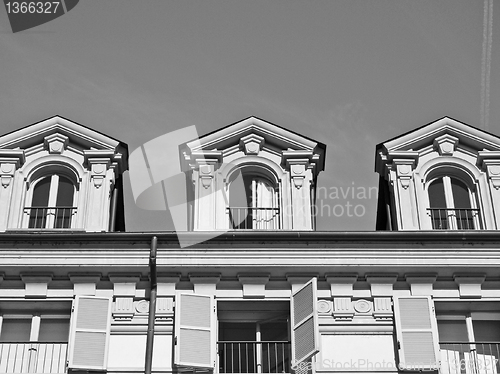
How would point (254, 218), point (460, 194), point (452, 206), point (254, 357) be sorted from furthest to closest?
point (460, 194), point (452, 206), point (254, 218), point (254, 357)

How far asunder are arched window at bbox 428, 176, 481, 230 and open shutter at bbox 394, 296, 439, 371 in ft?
6.78

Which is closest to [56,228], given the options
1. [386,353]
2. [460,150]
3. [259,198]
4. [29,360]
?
[29,360]

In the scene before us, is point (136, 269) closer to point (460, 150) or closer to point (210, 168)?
point (210, 168)

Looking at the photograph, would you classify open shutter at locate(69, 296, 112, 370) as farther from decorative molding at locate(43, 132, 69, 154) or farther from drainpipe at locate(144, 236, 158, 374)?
decorative molding at locate(43, 132, 69, 154)

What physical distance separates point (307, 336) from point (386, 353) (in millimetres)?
1563

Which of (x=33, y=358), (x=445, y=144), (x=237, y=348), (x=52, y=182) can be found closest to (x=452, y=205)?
(x=445, y=144)

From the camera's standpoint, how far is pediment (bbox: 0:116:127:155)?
19000 mm

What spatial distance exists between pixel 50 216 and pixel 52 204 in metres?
0.33

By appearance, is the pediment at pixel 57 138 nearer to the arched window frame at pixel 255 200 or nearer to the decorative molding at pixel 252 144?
the arched window frame at pixel 255 200

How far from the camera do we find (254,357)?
55.2 ft

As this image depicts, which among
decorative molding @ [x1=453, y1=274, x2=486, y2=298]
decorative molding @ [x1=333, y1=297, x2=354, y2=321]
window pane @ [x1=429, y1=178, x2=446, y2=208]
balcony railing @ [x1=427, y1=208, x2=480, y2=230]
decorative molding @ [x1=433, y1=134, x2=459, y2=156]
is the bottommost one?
decorative molding @ [x1=333, y1=297, x2=354, y2=321]

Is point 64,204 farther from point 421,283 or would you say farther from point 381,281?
point 421,283

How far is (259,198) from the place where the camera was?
1886 centimetres

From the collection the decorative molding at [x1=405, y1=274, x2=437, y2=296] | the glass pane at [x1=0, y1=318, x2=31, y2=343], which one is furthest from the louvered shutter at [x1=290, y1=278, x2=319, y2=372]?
the glass pane at [x1=0, y1=318, x2=31, y2=343]
